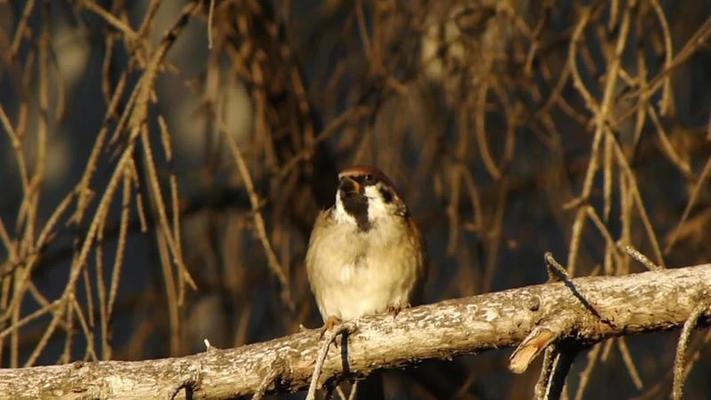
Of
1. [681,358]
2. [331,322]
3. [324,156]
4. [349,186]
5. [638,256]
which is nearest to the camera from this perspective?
[681,358]

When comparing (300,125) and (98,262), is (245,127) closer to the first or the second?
(300,125)

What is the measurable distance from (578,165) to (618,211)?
64cm

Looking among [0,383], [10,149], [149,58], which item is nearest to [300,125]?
[149,58]

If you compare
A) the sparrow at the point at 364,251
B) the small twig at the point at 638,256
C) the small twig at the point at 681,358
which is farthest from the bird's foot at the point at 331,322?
the small twig at the point at 681,358

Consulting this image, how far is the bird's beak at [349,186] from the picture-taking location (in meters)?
3.22

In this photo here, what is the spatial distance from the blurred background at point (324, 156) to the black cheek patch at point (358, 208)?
0.10m

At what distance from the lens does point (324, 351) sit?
2123mm

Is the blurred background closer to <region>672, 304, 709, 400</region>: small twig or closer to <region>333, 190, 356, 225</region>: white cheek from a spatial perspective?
<region>333, 190, 356, 225</region>: white cheek

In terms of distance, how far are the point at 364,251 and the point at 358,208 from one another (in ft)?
0.36

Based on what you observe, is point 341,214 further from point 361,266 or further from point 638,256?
point 638,256

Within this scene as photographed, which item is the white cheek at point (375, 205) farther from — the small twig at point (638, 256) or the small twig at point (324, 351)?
the small twig at point (638, 256)

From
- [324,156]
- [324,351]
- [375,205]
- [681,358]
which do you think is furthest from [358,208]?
[681,358]

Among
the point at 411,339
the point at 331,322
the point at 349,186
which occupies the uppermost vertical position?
the point at 349,186

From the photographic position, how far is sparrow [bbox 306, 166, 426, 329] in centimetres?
320
